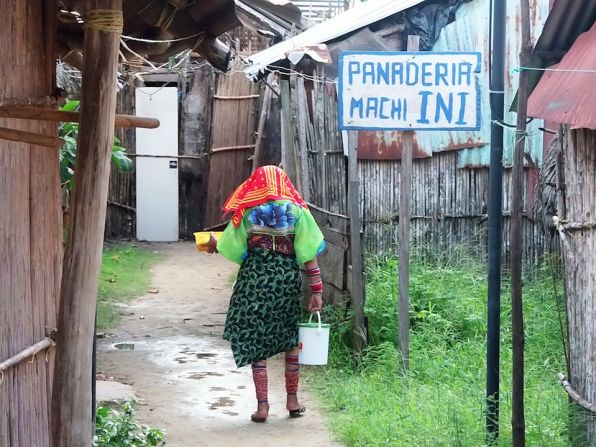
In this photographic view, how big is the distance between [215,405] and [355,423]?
55.3 inches

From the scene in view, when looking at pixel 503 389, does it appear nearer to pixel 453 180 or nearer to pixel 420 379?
pixel 420 379

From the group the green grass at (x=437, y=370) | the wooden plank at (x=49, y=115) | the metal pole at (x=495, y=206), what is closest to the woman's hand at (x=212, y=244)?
the green grass at (x=437, y=370)

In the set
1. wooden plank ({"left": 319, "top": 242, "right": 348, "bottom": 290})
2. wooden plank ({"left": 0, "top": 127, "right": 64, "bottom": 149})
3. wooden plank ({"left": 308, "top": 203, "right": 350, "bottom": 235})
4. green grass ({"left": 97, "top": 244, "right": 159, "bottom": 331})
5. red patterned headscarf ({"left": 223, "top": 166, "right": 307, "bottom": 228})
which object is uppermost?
wooden plank ({"left": 0, "top": 127, "right": 64, "bottom": 149})

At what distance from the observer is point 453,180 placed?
9.36 metres

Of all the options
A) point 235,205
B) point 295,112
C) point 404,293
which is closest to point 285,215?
point 235,205

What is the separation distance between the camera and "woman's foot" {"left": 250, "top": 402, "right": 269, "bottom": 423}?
6551mm

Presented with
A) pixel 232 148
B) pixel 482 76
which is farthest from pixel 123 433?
pixel 232 148

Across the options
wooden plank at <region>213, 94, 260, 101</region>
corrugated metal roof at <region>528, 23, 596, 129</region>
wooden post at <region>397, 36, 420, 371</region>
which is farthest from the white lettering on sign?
wooden plank at <region>213, 94, 260, 101</region>

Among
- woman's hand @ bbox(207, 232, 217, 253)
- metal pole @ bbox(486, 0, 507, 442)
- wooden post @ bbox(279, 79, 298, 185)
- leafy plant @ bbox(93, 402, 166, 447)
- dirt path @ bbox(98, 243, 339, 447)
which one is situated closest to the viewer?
metal pole @ bbox(486, 0, 507, 442)

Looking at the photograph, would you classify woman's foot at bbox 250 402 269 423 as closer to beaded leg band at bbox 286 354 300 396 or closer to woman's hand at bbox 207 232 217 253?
beaded leg band at bbox 286 354 300 396

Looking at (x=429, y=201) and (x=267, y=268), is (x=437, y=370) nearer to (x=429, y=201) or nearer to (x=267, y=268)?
(x=267, y=268)

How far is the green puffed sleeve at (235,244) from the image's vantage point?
669 centimetres

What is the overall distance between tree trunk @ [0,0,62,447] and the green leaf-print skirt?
3152mm

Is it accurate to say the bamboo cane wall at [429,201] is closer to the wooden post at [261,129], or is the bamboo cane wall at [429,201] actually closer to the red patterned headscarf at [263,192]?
the red patterned headscarf at [263,192]
